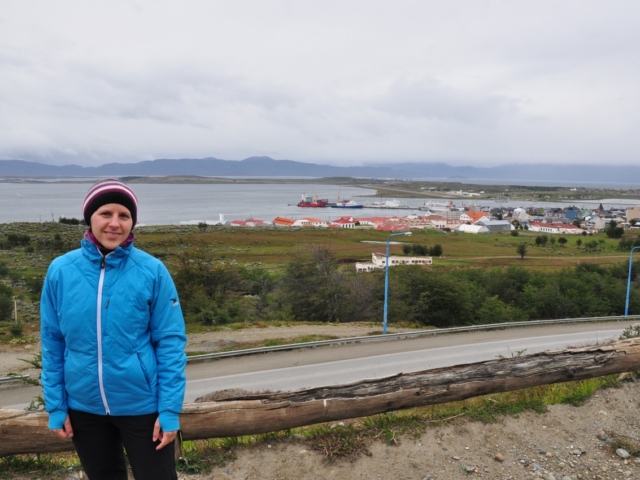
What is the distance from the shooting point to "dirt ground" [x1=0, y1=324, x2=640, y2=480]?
3295mm

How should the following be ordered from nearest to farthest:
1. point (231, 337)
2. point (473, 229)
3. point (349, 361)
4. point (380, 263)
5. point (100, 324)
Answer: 1. point (100, 324)
2. point (349, 361)
3. point (231, 337)
4. point (380, 263)
5. point (473, 229)

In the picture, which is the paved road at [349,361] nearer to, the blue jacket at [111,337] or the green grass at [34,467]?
the green grass at [34,467]

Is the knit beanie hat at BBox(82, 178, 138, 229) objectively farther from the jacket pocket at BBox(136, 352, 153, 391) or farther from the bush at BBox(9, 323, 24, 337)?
the bush at BBox(9, 323, 24, 337)

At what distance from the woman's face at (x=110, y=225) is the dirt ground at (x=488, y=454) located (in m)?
1.97

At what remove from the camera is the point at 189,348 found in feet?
47.5

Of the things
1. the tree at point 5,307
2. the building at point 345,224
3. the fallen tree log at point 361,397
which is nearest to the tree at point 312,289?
the tree at point 5,307

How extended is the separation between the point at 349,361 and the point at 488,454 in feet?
31.1

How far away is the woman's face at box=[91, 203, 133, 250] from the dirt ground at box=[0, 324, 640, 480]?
1.97m

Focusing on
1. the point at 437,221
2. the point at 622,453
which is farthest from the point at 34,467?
the point at 437,221

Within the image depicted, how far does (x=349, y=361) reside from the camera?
1285 cm

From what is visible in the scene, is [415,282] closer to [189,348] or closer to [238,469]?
[189,348]

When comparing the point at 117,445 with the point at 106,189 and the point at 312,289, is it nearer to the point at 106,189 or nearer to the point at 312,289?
the point at 106,189

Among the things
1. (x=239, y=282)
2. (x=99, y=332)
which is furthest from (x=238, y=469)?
(x=239, y=282)

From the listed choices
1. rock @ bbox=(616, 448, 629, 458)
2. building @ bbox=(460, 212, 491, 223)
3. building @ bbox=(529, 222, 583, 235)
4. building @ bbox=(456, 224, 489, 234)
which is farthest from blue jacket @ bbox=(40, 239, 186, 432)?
building @ bbox=(460, 212, 491, 223)
